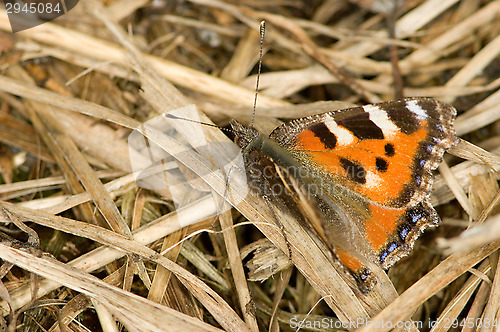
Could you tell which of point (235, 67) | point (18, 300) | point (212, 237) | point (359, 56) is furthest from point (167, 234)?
point (359, 56)

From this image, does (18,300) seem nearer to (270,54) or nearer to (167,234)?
(167,234)

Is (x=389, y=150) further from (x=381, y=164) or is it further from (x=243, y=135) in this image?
(x=243, y=135)

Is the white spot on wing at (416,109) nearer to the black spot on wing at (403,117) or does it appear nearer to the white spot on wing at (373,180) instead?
the black spot on wing at (403,117)

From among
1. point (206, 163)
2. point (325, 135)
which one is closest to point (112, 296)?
point (206, 163)

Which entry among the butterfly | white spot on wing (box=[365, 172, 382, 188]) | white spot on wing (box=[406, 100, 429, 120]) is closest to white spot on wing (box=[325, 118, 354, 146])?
the butterfly

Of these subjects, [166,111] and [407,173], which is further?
[166,111]

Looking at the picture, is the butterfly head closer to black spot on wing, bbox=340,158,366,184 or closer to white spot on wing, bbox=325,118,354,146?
white spot on wing, bbox=325,118,354,146

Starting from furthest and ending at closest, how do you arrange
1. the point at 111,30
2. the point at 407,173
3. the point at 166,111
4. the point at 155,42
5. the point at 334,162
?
the point at 155,42
the point at 111,30
the point at 166,111
the point at 334,162
the point at 407,173

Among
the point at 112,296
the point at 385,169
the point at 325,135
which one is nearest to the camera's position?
the point at 112,296
